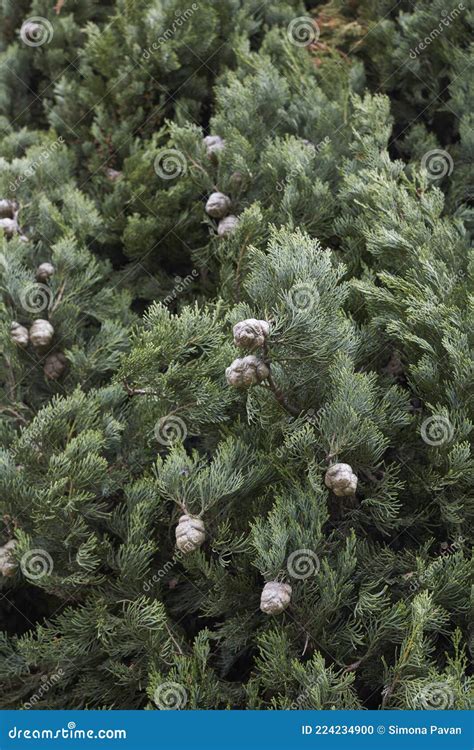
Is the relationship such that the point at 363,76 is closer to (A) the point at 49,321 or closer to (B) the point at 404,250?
(B) the point at 404,250

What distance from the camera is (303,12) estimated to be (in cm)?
404

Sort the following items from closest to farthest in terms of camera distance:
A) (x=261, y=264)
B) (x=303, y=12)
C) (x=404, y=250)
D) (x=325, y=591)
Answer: (x=325, y=591)
(x=261, y=264)
(x=404, y=250)
(x=303, y=12)

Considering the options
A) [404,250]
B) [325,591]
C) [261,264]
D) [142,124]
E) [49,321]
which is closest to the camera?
[325,591]

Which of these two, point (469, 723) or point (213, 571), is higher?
point (469, 723)

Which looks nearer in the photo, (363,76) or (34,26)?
(363,76)

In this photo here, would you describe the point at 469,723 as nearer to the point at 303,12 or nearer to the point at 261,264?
the point at 261,264

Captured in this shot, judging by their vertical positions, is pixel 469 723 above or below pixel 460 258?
below

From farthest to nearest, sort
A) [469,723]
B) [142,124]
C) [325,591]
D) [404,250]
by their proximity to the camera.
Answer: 1. [142,124]
2. [404,250]
3. [325,591]
4. [469,723]

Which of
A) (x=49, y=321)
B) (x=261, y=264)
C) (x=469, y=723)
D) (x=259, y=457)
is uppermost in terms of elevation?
(x=261, y=264)

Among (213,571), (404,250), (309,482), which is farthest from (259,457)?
(404,250)

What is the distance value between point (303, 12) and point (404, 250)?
2.20 metres

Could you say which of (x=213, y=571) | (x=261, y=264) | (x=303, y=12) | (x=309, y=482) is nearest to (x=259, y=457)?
(x=309, y=482)

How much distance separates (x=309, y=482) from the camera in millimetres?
2061

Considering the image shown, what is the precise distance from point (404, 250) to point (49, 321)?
4.37 feet
